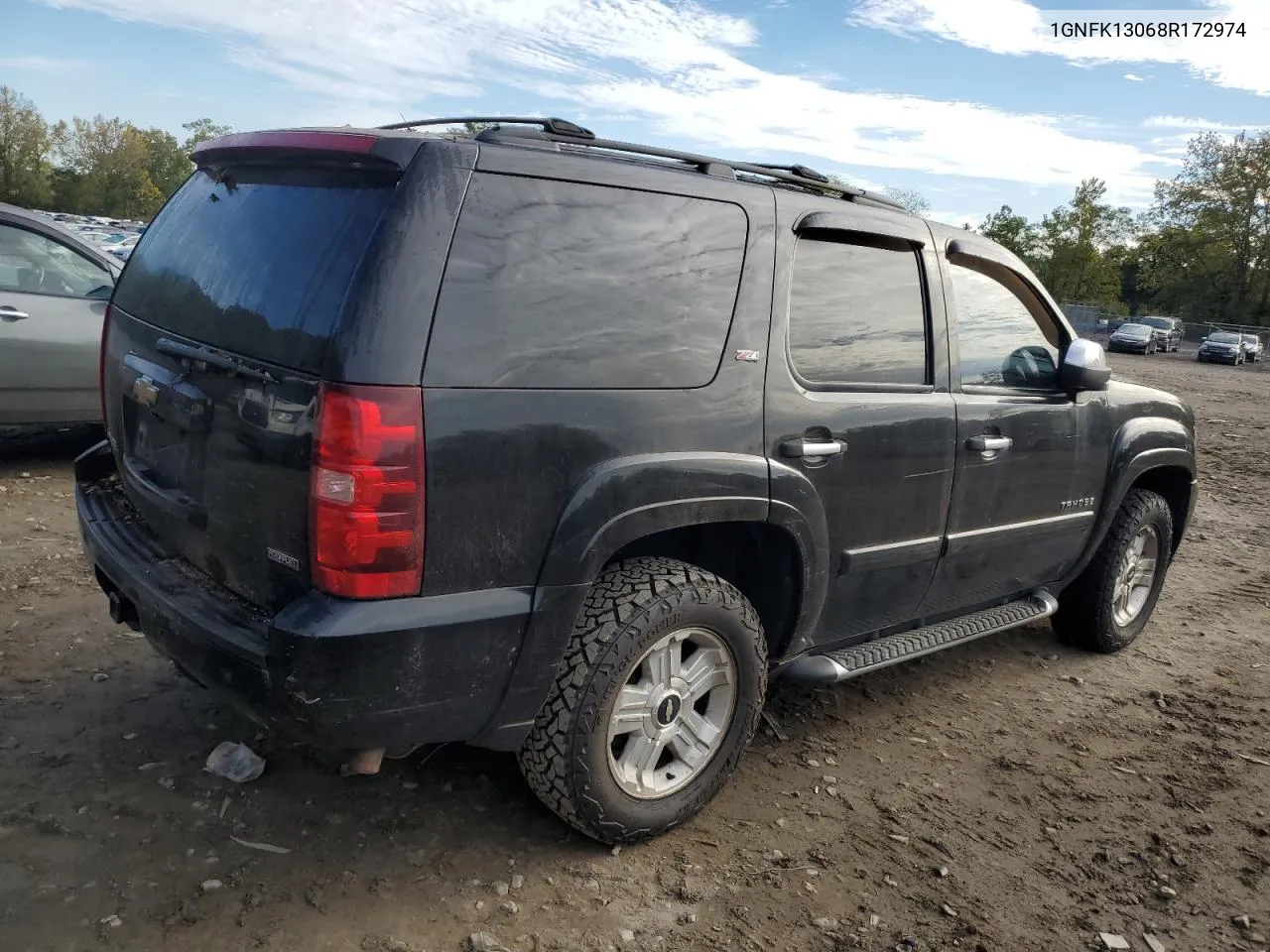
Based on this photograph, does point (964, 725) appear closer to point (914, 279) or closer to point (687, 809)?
point (687, 809)

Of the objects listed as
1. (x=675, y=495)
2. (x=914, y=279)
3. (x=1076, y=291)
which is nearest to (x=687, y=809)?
(x=675, y=495)

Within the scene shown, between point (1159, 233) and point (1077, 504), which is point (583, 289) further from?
point (1159, 233)

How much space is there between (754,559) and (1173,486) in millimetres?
3042

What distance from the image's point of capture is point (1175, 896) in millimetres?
2963

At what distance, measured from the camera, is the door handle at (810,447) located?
3.04 meters

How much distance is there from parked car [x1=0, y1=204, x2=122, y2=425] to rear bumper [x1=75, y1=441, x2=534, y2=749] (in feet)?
14.3

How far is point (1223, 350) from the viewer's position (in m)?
40.2

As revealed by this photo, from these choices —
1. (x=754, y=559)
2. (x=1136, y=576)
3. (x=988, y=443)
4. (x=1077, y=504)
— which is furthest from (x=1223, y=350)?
(x=754, y=559)

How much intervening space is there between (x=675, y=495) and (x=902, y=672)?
2.30 m

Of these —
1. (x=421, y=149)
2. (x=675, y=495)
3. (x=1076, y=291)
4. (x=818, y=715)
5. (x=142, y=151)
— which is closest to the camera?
(x=421, y=149)

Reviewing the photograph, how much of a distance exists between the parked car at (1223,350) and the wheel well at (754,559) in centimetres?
4375

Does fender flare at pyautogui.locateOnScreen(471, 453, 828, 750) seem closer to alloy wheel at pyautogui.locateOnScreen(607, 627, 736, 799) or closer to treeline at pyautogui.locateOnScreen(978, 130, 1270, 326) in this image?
alloy wheel at pyautogui.locateOnScreen(607, 627, 736, 799)

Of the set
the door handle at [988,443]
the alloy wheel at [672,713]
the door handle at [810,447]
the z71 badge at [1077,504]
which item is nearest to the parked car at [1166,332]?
the z71 badge at [1077,504]

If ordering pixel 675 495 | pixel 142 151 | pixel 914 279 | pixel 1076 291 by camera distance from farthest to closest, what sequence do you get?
pixel 142 151 < pixel 1076 291 < pixel 914 279 < pixel 675 495
